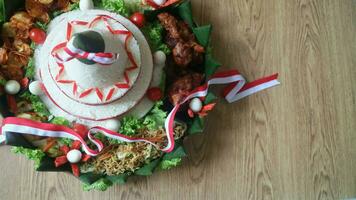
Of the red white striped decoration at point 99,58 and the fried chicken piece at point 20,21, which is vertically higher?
the fried chicken piece at point 20,21

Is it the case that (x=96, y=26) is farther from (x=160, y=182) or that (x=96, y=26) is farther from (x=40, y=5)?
(x=160, y=182)

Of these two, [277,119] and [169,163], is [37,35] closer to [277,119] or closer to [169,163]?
[169,163]

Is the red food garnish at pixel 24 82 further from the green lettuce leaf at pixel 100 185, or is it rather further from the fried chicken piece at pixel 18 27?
the green lettuce leaf at pixel 100 185

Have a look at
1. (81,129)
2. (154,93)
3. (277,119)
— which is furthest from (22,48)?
(277,119)

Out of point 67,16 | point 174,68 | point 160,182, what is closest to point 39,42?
point 67,16

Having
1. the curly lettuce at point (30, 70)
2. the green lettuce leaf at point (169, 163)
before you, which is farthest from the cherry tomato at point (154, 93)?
the curly lettuce at point (30, 70)

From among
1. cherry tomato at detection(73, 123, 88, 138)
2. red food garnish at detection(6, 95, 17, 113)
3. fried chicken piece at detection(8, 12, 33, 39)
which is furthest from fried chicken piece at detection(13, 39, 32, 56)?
cherry tomato at detection(73, 123, 88, 138)
